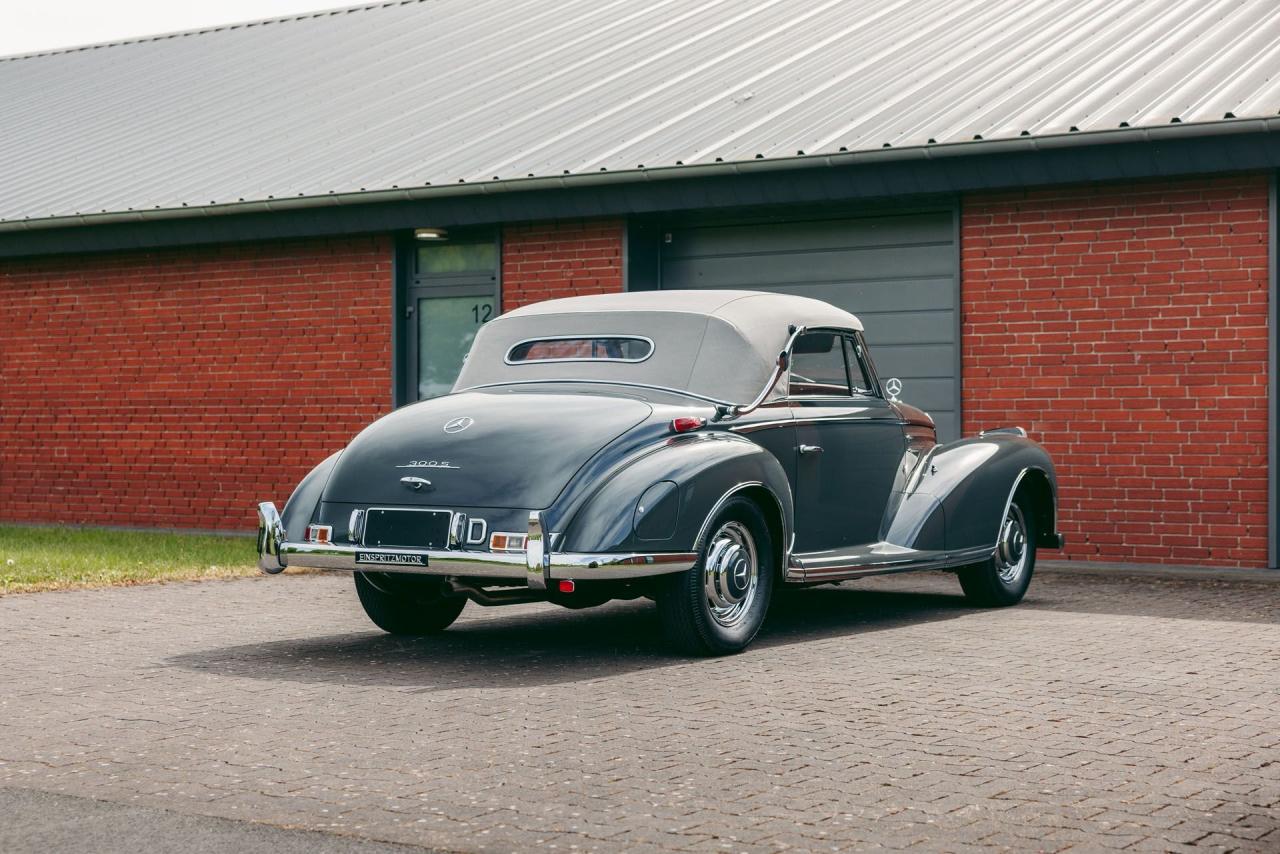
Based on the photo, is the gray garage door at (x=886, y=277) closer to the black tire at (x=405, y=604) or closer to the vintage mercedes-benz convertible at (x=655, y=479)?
the vintage mercedes-benz convertible at (x=655, y=479)

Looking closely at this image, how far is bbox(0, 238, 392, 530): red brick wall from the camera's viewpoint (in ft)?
52.6

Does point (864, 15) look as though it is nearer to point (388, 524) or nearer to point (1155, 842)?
point (388, 524)

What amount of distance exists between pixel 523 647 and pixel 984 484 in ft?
9.99

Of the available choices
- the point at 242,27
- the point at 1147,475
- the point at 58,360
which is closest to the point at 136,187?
the point at 58,360

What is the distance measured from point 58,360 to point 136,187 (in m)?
1.98

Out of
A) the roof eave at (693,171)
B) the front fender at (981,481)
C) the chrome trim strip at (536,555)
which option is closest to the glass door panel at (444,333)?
the roof eave at (693,171)

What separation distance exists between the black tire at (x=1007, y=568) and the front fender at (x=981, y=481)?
16 centimetres

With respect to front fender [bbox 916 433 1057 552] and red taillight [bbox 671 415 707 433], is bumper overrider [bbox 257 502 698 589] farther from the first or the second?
front fender [bbox 916 433 1057 552]

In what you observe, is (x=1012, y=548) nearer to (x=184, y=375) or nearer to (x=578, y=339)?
(x=578, y=339)

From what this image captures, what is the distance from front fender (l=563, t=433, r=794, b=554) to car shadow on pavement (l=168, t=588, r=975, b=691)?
2.00ft

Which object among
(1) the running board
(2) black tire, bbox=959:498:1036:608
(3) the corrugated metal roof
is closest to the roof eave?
(3) the corrugated metal roof

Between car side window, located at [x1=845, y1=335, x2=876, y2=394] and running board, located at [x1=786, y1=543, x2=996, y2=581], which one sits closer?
running board, located at [x1=786, y1=543, x2=996, y2=581]

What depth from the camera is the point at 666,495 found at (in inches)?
301

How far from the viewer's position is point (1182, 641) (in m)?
8.58
